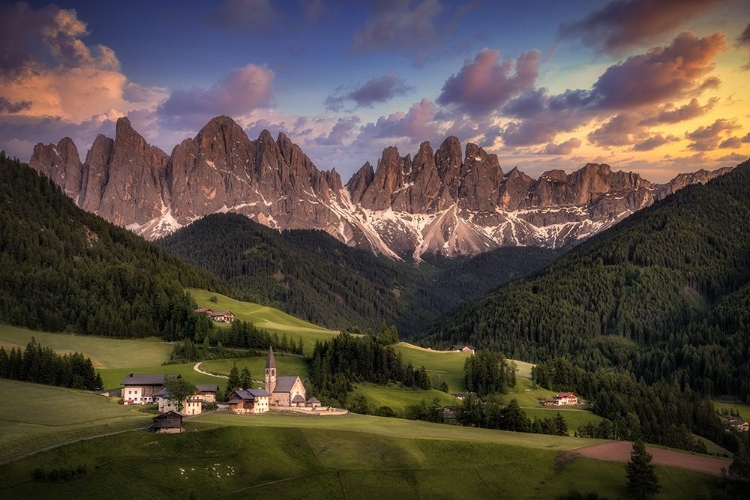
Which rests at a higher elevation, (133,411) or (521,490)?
(133,411)

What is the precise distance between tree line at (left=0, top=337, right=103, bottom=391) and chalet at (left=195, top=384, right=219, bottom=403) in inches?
1046

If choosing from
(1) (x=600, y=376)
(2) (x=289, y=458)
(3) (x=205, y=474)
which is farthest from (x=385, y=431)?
(1) (x=600, y=376)

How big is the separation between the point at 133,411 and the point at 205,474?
3207 cm

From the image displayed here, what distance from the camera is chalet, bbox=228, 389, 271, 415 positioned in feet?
385

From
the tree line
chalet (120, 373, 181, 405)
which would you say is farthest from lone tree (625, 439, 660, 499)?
the tree line

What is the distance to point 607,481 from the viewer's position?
8869 cm

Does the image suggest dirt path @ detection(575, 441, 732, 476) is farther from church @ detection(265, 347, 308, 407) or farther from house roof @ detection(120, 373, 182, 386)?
house roof @ detection(120, 373, 182, 386)

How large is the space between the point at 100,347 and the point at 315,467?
359ft

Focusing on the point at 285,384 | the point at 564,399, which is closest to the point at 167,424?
the point at 285,384

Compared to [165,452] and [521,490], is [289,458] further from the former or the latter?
[521,490]

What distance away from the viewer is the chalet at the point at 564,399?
172750 mm

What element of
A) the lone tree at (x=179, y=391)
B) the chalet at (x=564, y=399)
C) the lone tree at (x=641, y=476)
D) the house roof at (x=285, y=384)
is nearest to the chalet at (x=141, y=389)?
the house roof at (x=285, y=384)

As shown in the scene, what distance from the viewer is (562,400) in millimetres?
173375

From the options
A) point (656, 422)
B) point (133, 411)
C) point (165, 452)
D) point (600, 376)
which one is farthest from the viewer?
point (600, 376)
